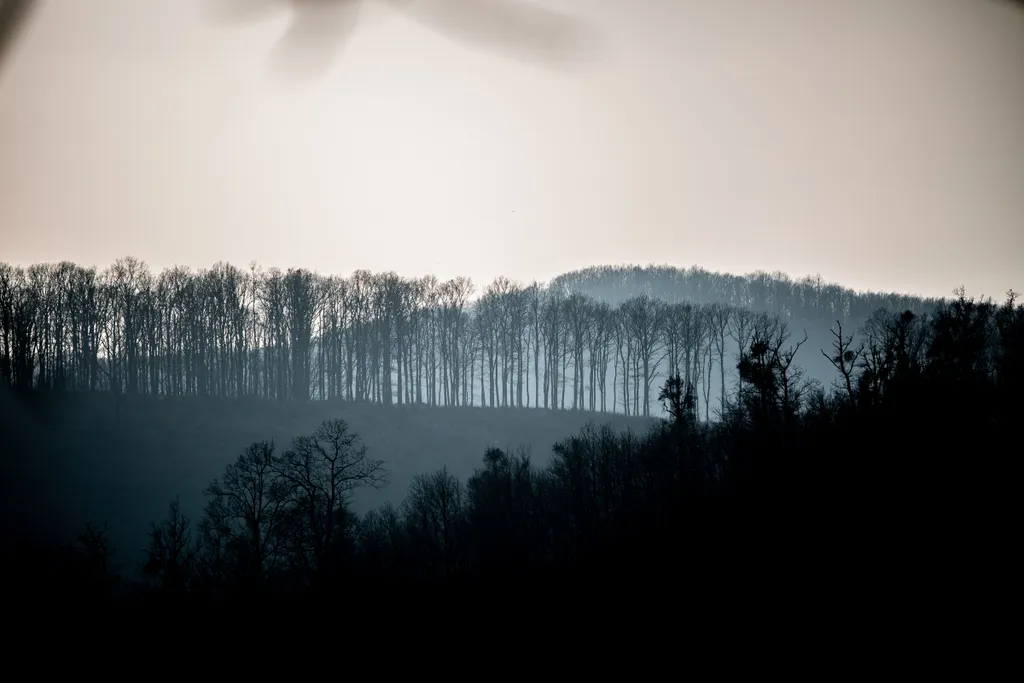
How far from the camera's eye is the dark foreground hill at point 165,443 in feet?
159

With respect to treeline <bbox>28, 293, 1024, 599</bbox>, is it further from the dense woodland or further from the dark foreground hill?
the dark foreground hill

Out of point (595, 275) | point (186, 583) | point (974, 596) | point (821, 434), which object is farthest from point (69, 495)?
point (595, 275)

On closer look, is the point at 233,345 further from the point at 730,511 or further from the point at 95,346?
the point at 730,511

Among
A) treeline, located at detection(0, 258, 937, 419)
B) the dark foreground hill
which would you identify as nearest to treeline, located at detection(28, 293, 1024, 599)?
the dark foreground hill

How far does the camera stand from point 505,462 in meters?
43.2

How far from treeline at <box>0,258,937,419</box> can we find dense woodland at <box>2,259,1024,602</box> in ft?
1.02

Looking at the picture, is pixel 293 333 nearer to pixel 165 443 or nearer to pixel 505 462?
pixel 165 443

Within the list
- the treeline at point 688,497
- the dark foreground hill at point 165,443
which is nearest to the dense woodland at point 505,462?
the treeline at point 688,497

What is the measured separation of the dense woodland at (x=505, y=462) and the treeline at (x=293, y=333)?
310 mm

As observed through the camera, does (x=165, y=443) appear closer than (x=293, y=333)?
Yes

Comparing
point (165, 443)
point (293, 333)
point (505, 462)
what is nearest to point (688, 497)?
point (505, 462)

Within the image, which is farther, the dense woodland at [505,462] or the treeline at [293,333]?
Result: the treeline at [293,333]

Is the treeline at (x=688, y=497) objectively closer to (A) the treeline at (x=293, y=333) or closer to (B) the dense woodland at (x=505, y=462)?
(B) the dense woodland at (x=505, y=462)

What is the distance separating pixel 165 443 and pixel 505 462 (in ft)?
105
